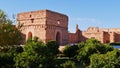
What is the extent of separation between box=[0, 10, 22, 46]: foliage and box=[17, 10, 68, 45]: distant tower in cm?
599

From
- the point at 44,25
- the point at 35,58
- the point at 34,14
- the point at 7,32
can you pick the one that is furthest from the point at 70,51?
the point at 34,14

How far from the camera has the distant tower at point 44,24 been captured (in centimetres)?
2472

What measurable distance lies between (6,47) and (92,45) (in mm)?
6243

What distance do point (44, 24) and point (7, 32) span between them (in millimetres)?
7730

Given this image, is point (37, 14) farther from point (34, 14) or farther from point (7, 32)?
point (7, 32)

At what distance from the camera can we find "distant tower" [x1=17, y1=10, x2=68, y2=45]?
81.1ft

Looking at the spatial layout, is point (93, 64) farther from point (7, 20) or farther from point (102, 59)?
point (7, 20)

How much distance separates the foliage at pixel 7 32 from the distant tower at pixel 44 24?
19.7 ft

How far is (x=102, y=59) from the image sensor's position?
11281 mm

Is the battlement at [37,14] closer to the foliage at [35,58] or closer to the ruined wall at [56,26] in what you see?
the ruined wall at [56,26]

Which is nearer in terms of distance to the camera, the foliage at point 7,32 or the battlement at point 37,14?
the foliage at point 7,32

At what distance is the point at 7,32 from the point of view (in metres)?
17.4

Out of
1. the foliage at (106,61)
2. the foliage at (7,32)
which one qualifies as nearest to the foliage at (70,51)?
the foliage at (7,32)

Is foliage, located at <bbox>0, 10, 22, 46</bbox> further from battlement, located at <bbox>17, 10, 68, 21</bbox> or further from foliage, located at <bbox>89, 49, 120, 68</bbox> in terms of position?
foliage, located at <bbox>89, 49, 120, 68</bbox>
